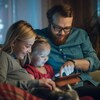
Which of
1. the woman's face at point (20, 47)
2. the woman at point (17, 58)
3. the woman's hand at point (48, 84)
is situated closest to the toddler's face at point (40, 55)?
the woman at point (17, 58)

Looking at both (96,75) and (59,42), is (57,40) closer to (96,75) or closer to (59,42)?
(59,42)

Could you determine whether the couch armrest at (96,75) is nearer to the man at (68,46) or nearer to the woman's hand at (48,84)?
the man at (68,46)

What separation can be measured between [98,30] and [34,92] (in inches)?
52.1

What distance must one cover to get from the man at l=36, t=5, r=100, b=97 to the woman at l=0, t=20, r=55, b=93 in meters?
0.38

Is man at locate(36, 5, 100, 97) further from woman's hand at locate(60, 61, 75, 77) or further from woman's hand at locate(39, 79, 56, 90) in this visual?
woman's hand at locate(39, 79, 56, 90)

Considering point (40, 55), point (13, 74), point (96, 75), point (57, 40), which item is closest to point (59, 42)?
point (57, 40)

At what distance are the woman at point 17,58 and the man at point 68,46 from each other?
38 centimetres

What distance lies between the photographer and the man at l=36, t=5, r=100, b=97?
94.2 inches

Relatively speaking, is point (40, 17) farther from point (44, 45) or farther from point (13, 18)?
point (44, 45)

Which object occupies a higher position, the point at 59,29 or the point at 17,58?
the point at 59,29

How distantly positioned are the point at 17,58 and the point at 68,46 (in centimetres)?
56

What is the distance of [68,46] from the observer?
2.49m

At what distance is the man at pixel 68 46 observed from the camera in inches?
94.2

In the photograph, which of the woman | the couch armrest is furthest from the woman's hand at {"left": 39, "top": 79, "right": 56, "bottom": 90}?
the couch armrest
